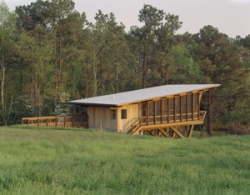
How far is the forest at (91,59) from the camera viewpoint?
36.4 m

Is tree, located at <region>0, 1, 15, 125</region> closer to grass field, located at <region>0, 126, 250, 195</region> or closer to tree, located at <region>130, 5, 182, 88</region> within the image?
tree, located at <region>130, 5, 182, 88</region>

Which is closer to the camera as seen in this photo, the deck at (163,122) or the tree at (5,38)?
the deck at (163,122)

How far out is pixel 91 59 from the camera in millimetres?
44781

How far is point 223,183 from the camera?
23.3ft

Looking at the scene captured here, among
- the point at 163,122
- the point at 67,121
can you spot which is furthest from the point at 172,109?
the point at 67,121

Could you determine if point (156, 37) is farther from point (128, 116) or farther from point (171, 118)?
point (128, 116)

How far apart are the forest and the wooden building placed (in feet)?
23.3

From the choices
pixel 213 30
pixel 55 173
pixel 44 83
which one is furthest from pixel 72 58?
pixel 55 173

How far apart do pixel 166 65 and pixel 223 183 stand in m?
35.4

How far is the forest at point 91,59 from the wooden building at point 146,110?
23.3ft

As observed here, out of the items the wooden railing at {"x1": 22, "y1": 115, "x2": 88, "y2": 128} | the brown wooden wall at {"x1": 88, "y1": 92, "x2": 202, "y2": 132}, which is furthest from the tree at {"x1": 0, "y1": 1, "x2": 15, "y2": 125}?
the brown wooden wall at {"x1": 88, "y1": 92, "x2": 202, "y2": 132}

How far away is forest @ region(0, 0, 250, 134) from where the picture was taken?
120 ft

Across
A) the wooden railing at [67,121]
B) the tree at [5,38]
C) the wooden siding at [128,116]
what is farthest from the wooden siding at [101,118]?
the tree at [5,38]

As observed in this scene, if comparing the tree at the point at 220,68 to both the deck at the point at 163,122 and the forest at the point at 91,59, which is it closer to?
the forest at the point at 91,59
